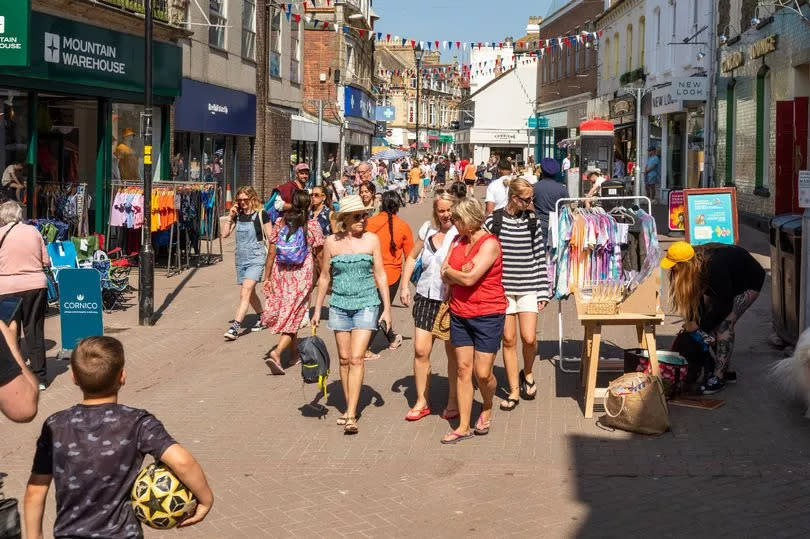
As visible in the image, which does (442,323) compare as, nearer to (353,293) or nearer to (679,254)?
(353,293)

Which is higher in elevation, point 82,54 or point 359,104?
point 359,104

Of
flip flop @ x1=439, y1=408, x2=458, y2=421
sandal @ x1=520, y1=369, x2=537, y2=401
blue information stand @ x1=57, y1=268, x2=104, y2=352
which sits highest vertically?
blue information stand @ x1=57, y1=268, x2=104, y2=352

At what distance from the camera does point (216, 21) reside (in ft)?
81.6

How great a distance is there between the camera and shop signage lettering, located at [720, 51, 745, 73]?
2666cm

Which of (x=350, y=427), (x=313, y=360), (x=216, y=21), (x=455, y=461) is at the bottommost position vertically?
(x=455, y=461)

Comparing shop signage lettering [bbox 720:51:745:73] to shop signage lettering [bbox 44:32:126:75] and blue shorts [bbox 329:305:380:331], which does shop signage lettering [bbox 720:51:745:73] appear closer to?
shop signage lettering [bbox 44:32:126:75]

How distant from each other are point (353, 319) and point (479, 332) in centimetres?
103

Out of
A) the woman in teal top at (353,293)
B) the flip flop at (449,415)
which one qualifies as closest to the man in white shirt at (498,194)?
the flip flop at (449,415)

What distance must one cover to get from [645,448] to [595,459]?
1.55 feet

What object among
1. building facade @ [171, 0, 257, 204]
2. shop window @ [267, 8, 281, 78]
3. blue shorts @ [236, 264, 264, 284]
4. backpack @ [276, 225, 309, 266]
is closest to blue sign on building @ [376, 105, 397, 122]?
shop window @ [267, 8, 281, 78]

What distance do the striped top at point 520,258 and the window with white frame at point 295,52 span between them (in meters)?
24.5

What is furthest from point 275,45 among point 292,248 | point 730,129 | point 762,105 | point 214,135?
point 292,248

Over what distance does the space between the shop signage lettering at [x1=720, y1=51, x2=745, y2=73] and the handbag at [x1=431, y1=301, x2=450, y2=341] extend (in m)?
20.1

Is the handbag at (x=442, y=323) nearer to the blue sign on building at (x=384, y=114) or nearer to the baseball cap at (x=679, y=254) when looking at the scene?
the baseball cap at (x=679, y=254)
